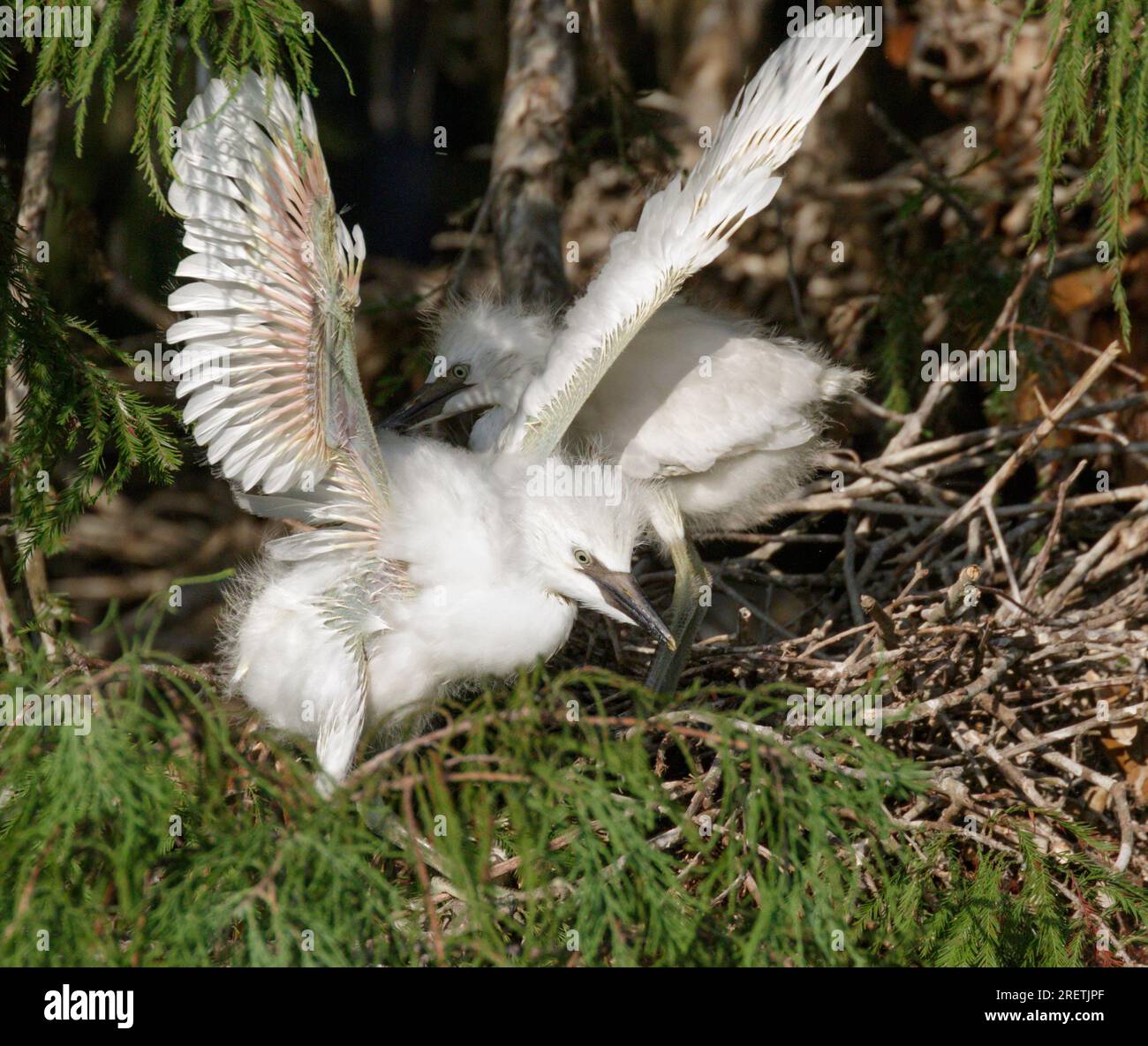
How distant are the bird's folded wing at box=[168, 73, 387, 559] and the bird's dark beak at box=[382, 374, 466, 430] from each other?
829 mm

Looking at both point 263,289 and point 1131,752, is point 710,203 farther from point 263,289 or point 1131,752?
point 1131,752

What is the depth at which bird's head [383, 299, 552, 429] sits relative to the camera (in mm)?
2828

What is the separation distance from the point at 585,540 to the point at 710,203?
61 cm

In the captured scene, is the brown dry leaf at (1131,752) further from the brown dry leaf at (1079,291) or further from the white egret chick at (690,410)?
the brown dry leaf at (1079,291)

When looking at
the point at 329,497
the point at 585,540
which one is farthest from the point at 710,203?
the point at 329,497

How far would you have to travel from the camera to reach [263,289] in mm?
1952

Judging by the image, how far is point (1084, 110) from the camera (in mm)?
2082

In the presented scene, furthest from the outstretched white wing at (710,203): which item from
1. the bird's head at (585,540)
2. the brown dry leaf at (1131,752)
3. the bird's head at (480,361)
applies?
the brown dry leaf at (1131,752)

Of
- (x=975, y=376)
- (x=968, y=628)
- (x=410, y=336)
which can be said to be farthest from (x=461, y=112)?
(x=968, y=628)

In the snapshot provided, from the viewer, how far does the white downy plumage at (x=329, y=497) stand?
1.93 m

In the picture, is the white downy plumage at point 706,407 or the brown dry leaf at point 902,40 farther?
the brown dry leaf at point 902,40

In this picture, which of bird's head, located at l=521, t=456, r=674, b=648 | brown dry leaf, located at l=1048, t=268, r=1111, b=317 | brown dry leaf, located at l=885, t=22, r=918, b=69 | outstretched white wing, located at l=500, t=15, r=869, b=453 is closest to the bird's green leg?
bird's head, located at l=521, t=456, r=674, b=648

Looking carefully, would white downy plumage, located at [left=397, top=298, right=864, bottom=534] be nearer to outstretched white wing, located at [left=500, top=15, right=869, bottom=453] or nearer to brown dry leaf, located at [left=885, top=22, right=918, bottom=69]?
outstretched white wing, located at [left=500, top=15, right=869, bottom=453]

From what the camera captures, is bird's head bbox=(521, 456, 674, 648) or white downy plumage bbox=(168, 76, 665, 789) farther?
bird's head bbox=(521, 456, 674, 648)
